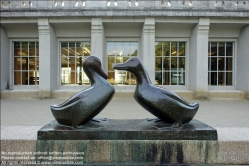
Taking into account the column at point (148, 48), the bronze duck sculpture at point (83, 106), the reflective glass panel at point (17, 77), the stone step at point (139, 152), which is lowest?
the stone step at point (139, 152)

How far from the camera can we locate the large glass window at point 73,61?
14.4 meters

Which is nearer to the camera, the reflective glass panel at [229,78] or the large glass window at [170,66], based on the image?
the large glass window at [170,66]

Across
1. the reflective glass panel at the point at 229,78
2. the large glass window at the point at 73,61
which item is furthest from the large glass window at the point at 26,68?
the reflective glass panel at the point at 229,78

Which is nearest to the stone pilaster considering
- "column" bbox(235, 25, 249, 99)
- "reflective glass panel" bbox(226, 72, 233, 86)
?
"reflective glass panel" bbox(226, 72, 233, 86)

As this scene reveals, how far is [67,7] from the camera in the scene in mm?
12805

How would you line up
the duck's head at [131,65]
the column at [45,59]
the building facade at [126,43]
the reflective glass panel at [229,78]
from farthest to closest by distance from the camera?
the reflective glass panel at [229,78], the column at [45,59], the building facade at [126,43], the duck's head at [131,65]

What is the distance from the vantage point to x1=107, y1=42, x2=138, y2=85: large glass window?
46.6 feet

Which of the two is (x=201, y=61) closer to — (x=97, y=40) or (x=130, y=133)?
(x=97, y=40)

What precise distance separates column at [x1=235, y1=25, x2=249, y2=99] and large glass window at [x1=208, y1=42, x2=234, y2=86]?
55cm

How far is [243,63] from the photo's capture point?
13.4 metres

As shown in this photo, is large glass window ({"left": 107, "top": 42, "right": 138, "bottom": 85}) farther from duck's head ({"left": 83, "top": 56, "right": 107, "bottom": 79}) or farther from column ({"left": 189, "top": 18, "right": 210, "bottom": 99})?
duck's head ({"left": 83, "top": 56, "right": 107, "bottom": 79})

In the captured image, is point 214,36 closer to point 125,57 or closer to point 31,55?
point 125,57

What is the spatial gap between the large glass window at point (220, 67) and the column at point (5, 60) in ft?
49.7

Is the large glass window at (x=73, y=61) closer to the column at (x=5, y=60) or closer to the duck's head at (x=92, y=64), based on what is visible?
the column at (x=5, y=60)
